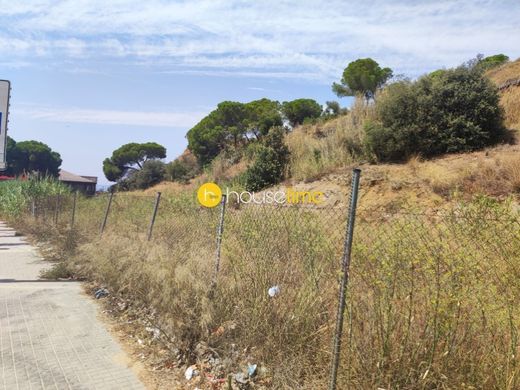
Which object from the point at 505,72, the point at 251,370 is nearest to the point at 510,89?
the point at 505,72

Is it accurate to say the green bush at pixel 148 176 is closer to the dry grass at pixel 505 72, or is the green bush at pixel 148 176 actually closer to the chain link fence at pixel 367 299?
the dry grass at pixel 505 72

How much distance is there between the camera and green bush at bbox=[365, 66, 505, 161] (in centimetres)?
1208

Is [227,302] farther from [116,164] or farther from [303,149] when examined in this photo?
[116,164]

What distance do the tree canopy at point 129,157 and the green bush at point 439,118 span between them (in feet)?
123

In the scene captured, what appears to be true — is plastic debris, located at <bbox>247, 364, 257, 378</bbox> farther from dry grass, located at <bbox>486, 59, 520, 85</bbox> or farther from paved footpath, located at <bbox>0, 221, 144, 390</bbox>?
dry grass, located at <bbox>486, 59, 520, 85</bbox>

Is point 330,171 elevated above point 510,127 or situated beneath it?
situated beneath

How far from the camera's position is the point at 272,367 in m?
3.52

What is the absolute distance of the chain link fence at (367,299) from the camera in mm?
2803

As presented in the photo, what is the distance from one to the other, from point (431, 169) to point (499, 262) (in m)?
8.22

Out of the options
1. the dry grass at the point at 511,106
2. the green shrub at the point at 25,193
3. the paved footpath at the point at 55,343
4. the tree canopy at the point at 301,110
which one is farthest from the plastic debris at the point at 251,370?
the tree canopy at the point at 301,110

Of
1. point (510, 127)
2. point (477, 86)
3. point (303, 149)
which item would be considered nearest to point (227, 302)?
point (477, 86)

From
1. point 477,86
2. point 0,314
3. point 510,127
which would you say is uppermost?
point 477,86

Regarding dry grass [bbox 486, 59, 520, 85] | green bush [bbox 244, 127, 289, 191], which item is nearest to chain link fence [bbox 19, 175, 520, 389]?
green bush [bbox 244, 127, 289, 191]

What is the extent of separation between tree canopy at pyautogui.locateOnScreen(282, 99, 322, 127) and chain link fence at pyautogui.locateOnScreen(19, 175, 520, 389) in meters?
23.8
